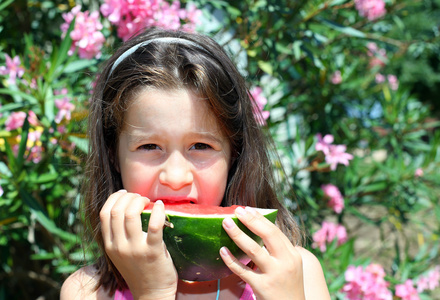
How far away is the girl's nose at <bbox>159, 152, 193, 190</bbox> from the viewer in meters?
1.24

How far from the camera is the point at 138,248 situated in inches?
43.0

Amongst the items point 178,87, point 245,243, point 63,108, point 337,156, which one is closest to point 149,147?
point 178,87

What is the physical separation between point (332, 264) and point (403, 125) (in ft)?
4.02

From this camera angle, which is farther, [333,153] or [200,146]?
[333,153]

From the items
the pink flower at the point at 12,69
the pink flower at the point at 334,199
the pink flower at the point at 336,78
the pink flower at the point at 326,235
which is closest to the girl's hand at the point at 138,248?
the pink flower at the point at 12,69

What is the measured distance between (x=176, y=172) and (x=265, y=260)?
13.7 inches

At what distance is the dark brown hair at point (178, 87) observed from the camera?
1.37 metres

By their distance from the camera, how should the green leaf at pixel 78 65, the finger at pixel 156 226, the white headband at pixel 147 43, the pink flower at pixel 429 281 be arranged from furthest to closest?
the pink flower at pixel 429 281 → the green leaf at pixel 78 65 → the white headband at pixel 147 43 → the finger at pixel 156 226

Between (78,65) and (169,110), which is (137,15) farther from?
(169,110)

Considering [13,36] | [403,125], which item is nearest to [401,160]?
[403,125]

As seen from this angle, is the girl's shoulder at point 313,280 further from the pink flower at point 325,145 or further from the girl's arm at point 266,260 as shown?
the pink flower at point 325,145

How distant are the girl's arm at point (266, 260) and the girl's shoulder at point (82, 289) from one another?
0.53 meters

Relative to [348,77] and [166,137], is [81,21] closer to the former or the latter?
[166,137]

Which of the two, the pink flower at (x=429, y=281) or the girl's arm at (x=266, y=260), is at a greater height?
the girl's arm at (x=266, y=260)
